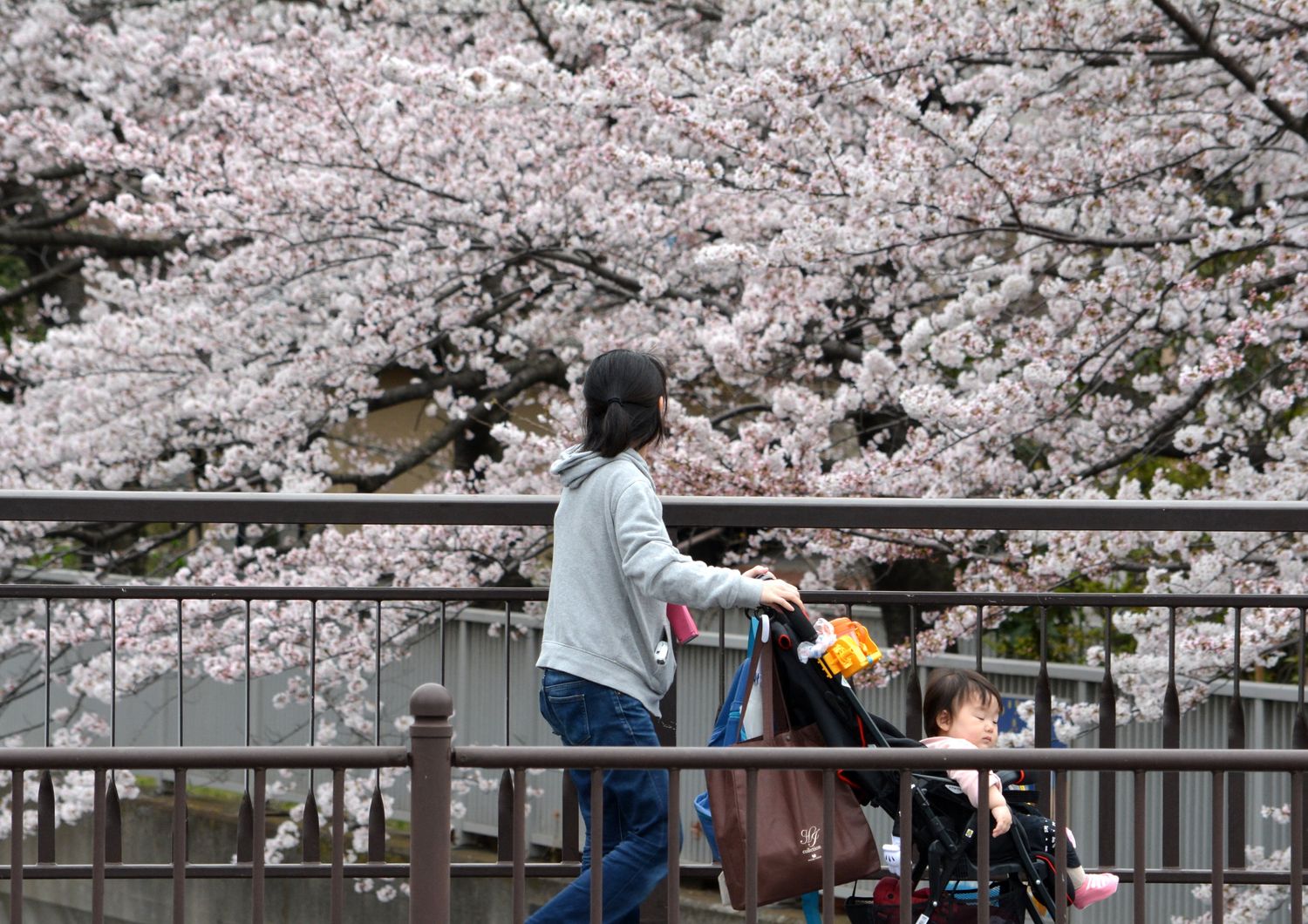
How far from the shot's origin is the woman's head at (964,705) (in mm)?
3699

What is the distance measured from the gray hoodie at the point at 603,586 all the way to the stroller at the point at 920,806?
362mm

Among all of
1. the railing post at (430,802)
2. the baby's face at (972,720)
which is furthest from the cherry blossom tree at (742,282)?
the railing post at (430,802)

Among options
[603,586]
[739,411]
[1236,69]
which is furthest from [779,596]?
[739,411]

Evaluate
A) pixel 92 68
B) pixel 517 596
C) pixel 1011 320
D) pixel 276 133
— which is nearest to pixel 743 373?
pixel 1011 320

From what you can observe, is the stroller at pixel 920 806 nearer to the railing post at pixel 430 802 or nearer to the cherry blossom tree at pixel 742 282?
the railing post at pixel 430 802

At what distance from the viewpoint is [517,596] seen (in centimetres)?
430

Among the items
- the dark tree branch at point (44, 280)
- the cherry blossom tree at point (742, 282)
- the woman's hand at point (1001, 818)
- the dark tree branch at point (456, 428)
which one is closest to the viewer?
the woman's hand at point (1001, 818)

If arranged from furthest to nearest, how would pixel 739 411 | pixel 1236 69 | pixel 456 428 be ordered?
pixel 456 428 < pixel 739 411 < pixel 1236 69

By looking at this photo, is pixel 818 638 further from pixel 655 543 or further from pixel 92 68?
pixel 92 68

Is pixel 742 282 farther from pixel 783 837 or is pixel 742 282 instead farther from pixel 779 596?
pixel 783 837

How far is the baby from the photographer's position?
136 inches

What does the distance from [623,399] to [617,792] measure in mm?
938

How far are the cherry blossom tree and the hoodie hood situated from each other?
3481 millimetres

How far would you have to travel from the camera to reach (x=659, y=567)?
3338 mm
